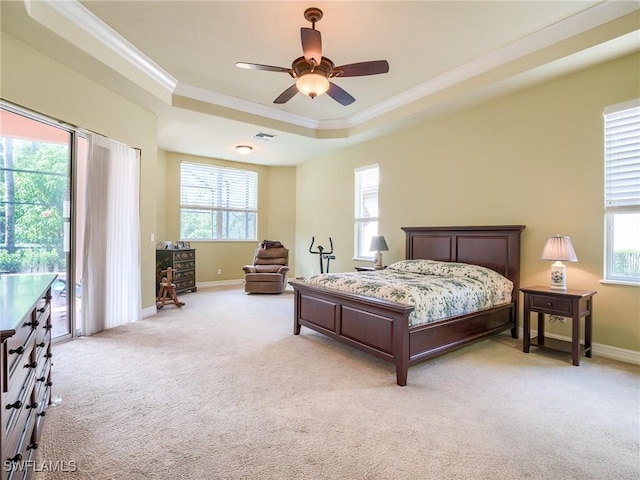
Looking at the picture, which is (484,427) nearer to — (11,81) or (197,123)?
(11,81)

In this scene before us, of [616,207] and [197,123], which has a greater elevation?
[197,123]

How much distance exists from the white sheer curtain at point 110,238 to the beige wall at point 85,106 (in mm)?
193

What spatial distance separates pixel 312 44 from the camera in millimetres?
2627

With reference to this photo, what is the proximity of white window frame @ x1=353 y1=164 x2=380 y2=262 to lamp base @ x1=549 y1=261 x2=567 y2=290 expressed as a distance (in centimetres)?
304

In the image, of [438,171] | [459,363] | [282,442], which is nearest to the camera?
[282,442]

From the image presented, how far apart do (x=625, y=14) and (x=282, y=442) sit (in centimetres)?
441

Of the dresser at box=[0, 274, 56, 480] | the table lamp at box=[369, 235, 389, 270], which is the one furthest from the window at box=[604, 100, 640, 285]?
the dresser at box=[0, 274, 56, 480]

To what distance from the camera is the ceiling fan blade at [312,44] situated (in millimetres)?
2510

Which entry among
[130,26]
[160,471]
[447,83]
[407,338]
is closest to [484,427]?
[407,338]

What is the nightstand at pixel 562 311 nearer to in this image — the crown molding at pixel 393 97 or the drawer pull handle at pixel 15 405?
the crown molding at pixel 393 97

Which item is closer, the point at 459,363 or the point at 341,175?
the point at 459,363

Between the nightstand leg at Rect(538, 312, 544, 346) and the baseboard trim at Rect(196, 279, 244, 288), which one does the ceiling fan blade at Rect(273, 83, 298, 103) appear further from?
the baseboard trim at Rect(196, 279, 244, 288)

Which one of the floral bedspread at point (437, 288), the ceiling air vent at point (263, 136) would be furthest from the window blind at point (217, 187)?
the floral bedspread at point (437, 288)

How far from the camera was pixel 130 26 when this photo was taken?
3.19m
